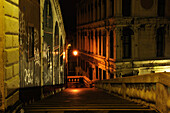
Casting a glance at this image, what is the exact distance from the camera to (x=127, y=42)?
23312mm

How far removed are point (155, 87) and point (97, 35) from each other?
24238 mm

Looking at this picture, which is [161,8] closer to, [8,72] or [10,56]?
[10,56]

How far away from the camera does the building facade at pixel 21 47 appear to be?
3955 mm

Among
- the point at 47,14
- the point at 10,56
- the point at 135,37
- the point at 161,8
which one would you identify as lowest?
the point at 10,56

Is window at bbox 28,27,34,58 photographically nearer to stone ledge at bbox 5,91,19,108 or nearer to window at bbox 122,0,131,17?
stone ledge at bbox 5,91,19,108

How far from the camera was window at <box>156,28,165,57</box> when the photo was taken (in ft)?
79.9

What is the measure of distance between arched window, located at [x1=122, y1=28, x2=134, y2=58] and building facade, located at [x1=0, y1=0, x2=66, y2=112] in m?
6.87

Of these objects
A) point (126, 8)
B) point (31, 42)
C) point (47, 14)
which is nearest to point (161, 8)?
point (126, 8)

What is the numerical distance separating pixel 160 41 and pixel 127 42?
390 cm

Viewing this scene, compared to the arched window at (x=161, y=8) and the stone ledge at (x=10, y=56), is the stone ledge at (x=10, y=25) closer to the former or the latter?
the stone ledge at (x=10, y=56)

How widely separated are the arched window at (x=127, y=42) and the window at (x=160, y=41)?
10.9ft

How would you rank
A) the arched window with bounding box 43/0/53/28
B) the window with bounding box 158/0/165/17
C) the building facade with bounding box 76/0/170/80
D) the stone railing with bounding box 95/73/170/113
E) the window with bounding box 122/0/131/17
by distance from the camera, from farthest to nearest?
the window with bounding box 158/0/165/17 < the window with bounding box 122/0/131/17 < the building facade with bounding box 76/0/170/80 < the arched window with bounding box 43/0/53/28 < the stone railing with bounding box 95/73/170/113

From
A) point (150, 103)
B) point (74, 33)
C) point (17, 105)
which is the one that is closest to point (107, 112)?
point (150, 103)

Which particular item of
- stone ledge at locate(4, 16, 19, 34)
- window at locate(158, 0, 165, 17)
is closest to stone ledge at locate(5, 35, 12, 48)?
stone ledge at locate(4, 16, 19, 34)
